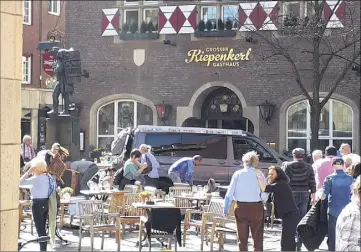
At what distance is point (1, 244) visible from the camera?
6.95 meters

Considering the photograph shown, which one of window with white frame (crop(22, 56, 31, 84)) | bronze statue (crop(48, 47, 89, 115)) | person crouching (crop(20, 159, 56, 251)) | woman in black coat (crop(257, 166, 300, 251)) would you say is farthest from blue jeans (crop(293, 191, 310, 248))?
window with white frame (crop(22, 56, 31, 84))

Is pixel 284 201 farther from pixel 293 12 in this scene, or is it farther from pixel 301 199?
pixel 293 12

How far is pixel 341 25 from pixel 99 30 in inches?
347

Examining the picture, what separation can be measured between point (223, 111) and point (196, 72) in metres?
1.75

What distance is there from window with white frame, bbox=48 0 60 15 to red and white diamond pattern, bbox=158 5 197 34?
15.3 m

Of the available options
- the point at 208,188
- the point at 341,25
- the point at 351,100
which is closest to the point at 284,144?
the point at 351,100

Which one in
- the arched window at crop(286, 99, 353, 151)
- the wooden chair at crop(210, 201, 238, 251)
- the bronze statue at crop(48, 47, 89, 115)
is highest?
the bronze statue at crop(48, 47, 89, 115)

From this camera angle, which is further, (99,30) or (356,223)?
(99,30)

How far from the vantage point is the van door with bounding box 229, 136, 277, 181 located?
19281mm

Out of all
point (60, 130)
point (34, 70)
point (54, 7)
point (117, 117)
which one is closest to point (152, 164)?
point (60, 130)

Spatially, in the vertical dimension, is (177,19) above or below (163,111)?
above

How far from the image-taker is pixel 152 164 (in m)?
17.4

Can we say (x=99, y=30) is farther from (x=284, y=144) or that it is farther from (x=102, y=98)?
(x=284, y=144)

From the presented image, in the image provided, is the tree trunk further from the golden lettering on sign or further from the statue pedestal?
the statue pedestal
